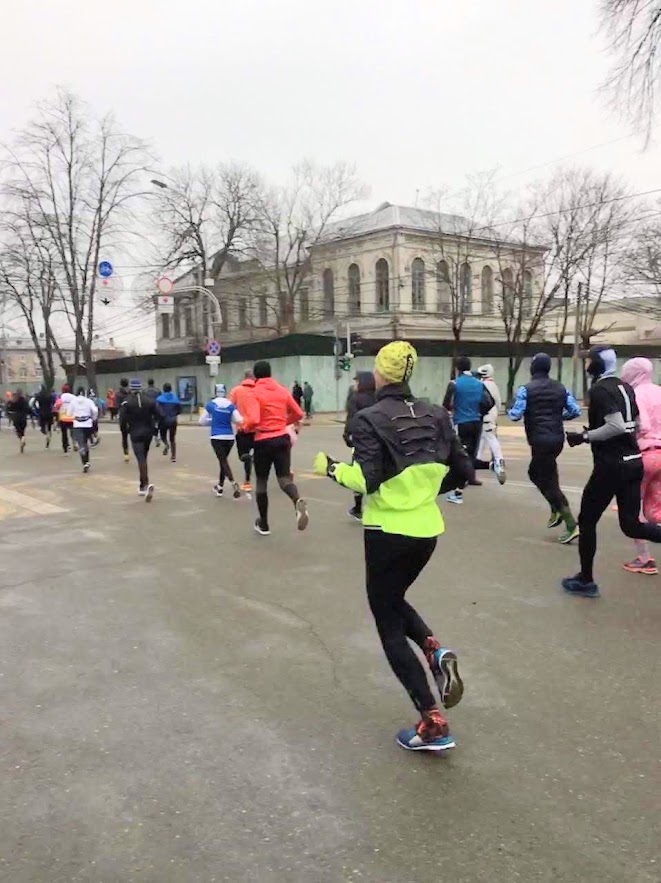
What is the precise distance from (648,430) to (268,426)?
12.2ft

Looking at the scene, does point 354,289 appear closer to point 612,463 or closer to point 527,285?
point 527,285

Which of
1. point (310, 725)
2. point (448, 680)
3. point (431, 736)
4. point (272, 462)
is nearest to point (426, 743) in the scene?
point (431, 736)

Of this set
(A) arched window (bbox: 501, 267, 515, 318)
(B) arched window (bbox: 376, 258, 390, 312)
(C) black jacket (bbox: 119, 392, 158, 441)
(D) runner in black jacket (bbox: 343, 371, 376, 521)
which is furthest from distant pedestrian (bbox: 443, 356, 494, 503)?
(B) arched window (bbox: 376, 258, 390, 312)

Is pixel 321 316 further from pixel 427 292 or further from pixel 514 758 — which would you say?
pixel 514 758

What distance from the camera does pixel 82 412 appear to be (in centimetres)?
1409

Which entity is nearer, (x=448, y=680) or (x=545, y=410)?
(x=448, y=680)

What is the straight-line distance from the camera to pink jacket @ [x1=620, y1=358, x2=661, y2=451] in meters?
5.57

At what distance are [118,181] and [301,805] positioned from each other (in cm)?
4276

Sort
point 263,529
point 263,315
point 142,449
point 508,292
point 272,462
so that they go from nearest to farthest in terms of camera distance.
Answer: point 272,462, point 263,529, point 142,449, point 508,292, point 263,315

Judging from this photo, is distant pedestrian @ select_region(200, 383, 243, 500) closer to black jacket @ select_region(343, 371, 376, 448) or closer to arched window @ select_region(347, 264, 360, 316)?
black jacket @ select_region(343, 371, 376, 448)

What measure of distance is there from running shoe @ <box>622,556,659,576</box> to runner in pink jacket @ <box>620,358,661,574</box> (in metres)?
0.61

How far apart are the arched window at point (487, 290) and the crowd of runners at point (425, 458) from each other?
4422 cm

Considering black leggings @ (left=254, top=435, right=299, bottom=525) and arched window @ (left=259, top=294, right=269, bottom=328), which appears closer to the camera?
black leggings @ (left=254, top=435, right=299, bottom=525)

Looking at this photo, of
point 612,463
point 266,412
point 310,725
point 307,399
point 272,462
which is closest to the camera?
point 310,725
